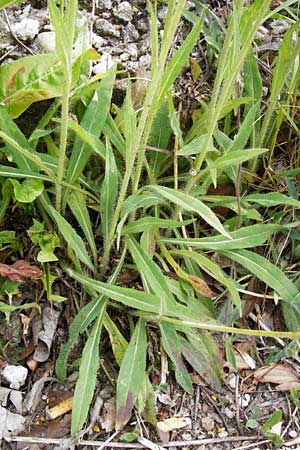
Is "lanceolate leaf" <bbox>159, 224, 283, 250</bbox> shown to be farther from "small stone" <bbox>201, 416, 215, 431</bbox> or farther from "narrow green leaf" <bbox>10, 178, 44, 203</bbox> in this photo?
"small stone" <bbox>201, 416, 215, 431</bbox>

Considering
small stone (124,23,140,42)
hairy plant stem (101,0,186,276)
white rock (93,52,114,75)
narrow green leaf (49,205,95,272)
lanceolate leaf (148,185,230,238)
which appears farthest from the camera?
small stone (124,23,140,42)

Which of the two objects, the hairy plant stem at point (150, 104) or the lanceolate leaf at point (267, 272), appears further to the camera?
the lanceolate leaf at point (267, 272)

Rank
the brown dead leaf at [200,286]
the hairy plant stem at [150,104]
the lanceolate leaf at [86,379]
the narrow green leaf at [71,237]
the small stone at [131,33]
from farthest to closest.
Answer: the small stone at [131,33], the brown dead leaf at [200,286], the narrow green leaf at [71,237], the lanceolate leaf at [86,379], the hairy plant stem at [150,104]

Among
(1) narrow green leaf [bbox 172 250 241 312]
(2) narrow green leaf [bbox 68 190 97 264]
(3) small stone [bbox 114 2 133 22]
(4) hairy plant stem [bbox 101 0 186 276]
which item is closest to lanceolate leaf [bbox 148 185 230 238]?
(4) hairy plant stem [bbox 101 0 186 276]

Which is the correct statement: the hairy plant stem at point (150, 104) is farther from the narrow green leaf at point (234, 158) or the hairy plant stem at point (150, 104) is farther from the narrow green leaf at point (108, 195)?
the narrow green leaf at point (234, 158)

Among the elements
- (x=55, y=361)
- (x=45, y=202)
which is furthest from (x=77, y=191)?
(x=55, y=361)

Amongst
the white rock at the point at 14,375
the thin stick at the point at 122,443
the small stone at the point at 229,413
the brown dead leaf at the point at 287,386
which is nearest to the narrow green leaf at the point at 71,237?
the white rock at the point at 14,375
